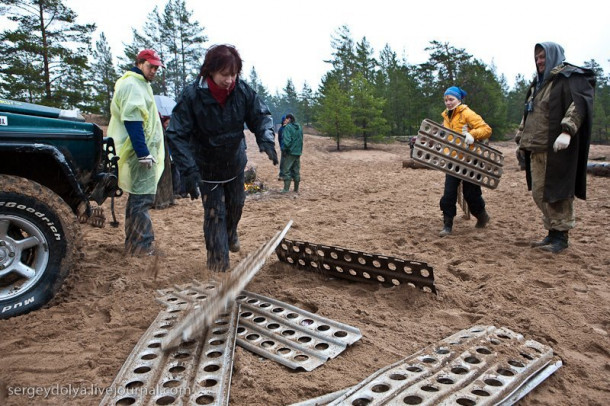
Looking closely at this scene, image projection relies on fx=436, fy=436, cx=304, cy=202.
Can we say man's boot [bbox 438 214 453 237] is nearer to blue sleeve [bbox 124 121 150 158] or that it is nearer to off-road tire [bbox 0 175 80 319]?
blue sleeve [bbox 124 121 150 158]

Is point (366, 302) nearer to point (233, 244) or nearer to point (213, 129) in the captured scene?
point (233, 244)

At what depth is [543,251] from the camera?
15.3 ft

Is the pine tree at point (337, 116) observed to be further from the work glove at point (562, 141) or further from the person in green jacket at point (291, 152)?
the work glove at point (562, 141)

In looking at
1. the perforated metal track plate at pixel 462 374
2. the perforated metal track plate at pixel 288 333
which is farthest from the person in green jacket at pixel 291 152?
the perforated metal track plate at pixel 462 374

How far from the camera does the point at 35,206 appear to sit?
307cm

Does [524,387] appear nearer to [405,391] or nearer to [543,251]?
[405,391]

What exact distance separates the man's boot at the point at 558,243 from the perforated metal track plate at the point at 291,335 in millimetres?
3007

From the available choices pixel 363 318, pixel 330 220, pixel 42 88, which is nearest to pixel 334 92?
pixel 42 88

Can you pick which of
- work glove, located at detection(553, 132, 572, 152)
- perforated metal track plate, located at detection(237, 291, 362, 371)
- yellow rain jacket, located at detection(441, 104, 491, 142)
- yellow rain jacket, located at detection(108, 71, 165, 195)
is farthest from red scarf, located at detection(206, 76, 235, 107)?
work glove, located at detection(553, 132, 572, 152)

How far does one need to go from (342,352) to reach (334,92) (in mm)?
25628

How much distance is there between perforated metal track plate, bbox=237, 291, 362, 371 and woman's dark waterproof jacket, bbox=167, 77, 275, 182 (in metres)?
1.45

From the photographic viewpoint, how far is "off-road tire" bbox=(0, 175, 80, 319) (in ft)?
9.75

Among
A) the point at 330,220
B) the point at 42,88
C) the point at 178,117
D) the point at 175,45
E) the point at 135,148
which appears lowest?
the point at 330,220

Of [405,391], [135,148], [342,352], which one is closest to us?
[405,391]
